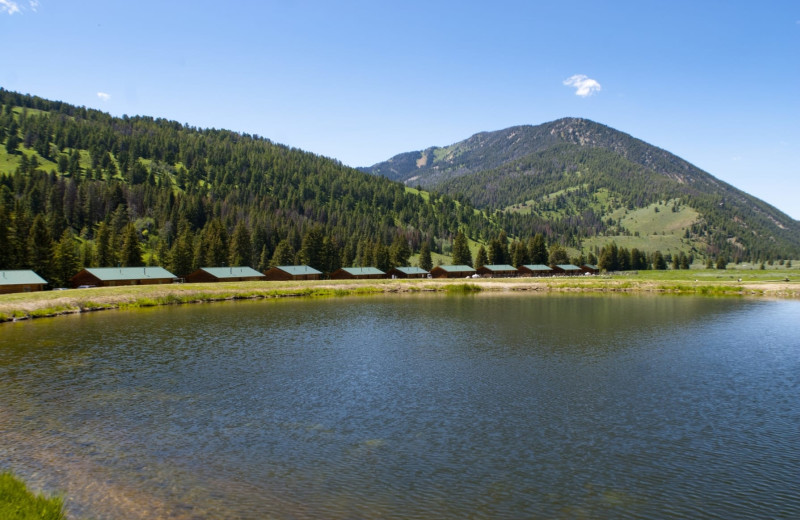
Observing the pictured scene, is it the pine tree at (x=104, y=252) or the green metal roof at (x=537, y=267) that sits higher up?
the pine tree at (x=104, y=252)

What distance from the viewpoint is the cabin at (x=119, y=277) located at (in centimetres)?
9950

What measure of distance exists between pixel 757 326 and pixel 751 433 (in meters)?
42.6

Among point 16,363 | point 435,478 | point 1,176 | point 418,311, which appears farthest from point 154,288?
point 1,176

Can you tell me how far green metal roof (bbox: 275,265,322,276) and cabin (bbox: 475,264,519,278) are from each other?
64.9 meters

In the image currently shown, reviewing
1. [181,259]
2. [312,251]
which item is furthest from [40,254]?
[312,251]

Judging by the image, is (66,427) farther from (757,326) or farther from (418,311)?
(757,326)

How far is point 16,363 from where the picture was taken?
112ft

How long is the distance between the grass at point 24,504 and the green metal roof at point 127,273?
320ft

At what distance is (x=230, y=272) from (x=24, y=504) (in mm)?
115983

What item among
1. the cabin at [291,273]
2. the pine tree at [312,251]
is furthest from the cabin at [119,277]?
the pine tree at [312,251]

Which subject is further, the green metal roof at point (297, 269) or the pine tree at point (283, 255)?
the pine tree at point (283, 255)

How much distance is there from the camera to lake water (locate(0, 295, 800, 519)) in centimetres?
1517

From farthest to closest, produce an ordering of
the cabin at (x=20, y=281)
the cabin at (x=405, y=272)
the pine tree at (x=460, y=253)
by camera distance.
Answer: the pine tree at (x=460, y=253), the cabin at (x=405, y=272), the cabin at (x=20, y=281)

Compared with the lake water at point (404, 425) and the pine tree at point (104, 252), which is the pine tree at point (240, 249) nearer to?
the pine tree at point (104, 252)
